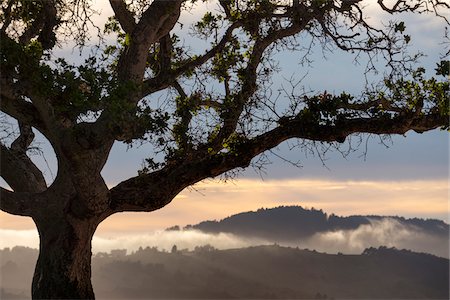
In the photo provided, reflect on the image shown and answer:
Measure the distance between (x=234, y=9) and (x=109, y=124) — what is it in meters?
7.27

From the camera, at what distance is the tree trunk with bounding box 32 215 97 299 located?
1579 cm

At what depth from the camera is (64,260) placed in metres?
15.9

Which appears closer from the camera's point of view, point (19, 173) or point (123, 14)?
point (19, 173)

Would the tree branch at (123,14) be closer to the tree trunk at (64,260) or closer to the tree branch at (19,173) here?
the tree branch at (19,173)

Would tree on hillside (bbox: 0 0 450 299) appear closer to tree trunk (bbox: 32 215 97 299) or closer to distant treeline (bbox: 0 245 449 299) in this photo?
tree trunk (bbox: 32 215 97 299)

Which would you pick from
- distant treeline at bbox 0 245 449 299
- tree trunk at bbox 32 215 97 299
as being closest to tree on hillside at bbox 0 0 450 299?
tree trunk at bbox 32 215 97 299

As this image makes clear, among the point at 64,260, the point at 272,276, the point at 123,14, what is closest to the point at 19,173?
the point at 64,260

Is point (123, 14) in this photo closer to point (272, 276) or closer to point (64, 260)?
point (64, 260)

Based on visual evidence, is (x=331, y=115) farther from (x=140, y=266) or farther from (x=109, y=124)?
(x=140, y=266)

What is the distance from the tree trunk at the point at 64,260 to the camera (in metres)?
15.8

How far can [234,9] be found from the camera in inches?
763

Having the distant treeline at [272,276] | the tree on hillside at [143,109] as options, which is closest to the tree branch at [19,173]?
the tree on hillside at [143,109]

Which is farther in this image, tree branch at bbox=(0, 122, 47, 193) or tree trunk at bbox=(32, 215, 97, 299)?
tree branch at bbox=(0, 122, 47, 193)

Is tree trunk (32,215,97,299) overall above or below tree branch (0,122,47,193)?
below
